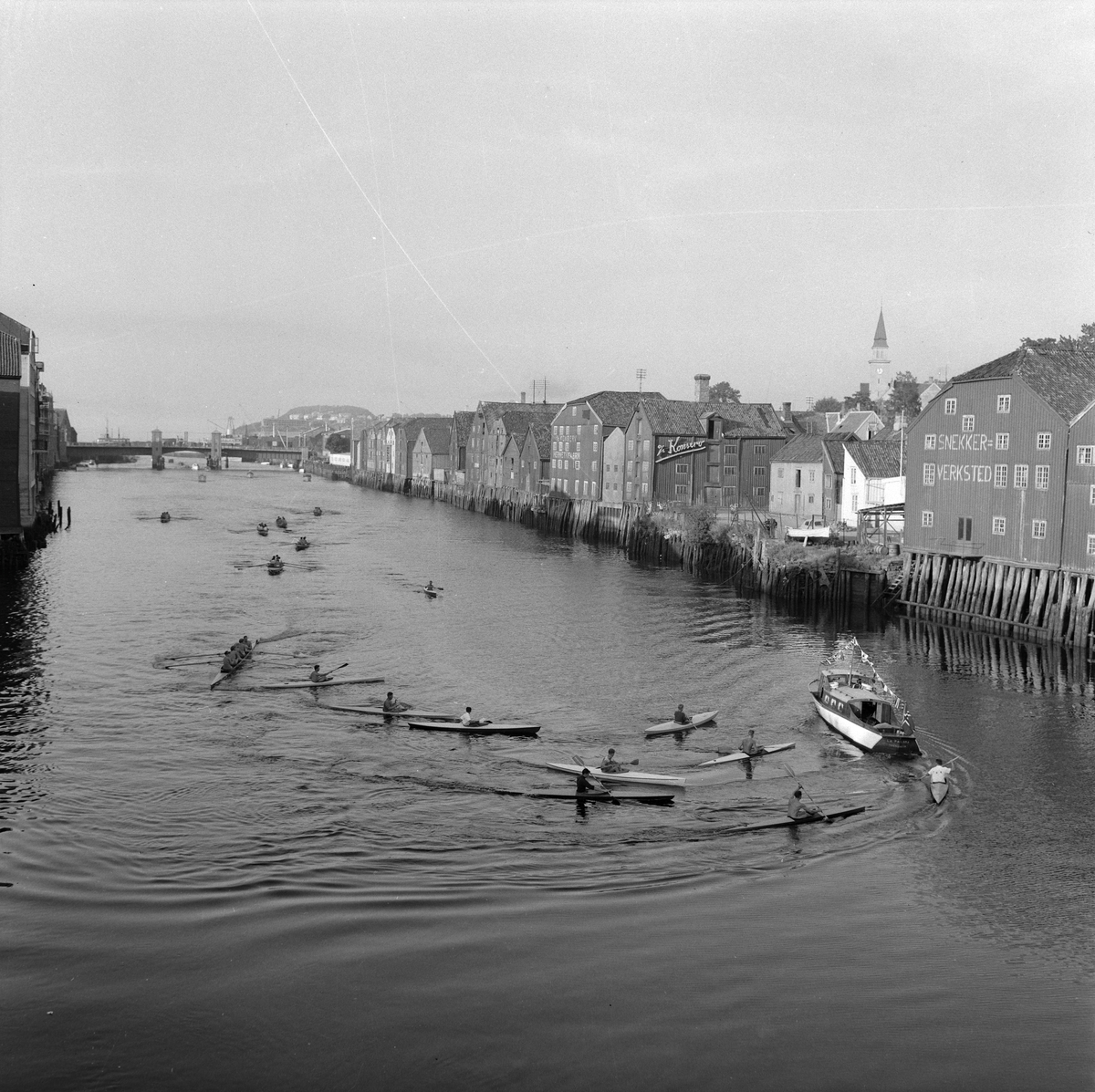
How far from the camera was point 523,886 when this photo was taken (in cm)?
2767

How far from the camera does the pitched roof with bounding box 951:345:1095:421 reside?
5956cm

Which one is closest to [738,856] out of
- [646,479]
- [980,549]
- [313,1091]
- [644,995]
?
[644,995]

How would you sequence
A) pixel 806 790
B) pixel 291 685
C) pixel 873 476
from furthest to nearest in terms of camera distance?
pixel 873 476 → pixel 291 685 → pixel 806 790

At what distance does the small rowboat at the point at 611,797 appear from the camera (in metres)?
34.3

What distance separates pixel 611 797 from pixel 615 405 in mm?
95200

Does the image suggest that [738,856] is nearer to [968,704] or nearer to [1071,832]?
[1071,832]

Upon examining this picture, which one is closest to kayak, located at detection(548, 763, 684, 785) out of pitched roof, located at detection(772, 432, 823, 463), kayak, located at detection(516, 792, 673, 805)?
kayak, located at detection(516, 792, 673, 805)

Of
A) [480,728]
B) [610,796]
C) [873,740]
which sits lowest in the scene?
[610,796]

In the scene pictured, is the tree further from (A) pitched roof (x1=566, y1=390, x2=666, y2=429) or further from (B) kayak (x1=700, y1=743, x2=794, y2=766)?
(B) kayak (x1=700, y1=743, x2=794, y2=766)

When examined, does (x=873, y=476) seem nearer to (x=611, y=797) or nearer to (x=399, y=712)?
(x=399, y=712)

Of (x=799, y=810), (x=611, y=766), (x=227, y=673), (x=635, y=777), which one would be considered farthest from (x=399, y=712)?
(x=799, y=810)

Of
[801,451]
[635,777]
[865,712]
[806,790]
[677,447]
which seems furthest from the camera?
[677,447]

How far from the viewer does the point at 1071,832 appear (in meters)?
32.4

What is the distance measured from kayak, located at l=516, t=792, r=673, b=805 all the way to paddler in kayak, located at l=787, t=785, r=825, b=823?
377 cm
